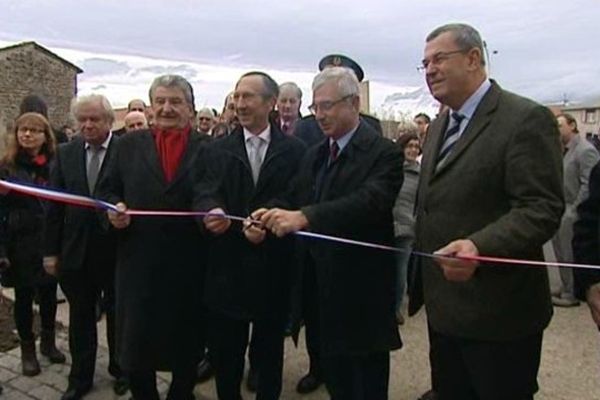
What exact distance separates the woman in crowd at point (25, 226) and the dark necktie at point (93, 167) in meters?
0.71

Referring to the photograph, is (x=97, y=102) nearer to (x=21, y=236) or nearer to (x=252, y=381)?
(x=21, y=236)

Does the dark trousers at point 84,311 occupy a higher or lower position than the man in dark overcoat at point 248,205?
lower

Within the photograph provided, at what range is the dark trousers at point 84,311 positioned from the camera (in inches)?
156

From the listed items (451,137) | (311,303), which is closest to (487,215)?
(451,137)

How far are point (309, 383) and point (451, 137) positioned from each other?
7.68 feet

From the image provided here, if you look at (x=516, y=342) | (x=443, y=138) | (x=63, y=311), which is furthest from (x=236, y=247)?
(x=63, y=311)

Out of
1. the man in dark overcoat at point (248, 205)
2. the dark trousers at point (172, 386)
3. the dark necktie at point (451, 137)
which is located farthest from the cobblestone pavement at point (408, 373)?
the dark necktie at point (451, 137)

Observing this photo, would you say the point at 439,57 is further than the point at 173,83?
No

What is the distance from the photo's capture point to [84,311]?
13.2 feet

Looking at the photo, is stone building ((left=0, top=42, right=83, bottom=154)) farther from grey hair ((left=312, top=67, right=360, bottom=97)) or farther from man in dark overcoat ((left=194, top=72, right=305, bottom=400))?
grey hair ((left=312, top=67, right=360, bottom=97))

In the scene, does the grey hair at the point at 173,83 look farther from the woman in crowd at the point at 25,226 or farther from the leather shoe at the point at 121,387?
the leather shoe at the point at 121,387

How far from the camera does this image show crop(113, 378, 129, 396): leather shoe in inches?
163

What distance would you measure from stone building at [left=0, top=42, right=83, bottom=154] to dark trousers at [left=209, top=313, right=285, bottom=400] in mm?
22658

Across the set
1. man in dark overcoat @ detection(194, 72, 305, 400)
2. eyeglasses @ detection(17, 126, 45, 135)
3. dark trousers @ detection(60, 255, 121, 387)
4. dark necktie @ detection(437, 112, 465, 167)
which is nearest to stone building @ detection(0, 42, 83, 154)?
eyeglasses @ detection(17, 126, 45, 135)
